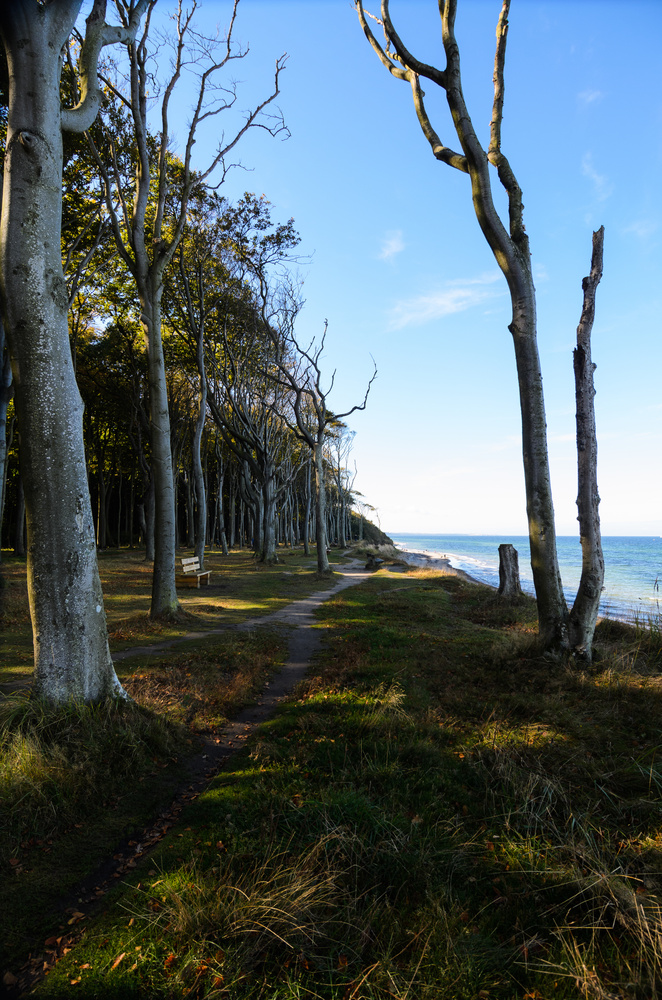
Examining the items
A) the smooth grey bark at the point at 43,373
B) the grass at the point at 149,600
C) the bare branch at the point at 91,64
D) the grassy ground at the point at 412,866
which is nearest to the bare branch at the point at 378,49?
the bare branch at the point at 91,64

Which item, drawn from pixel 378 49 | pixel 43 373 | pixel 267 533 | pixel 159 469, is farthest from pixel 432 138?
pixel 267 533

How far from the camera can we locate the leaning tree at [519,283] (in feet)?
21.7

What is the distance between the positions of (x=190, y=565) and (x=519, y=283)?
13164 mm

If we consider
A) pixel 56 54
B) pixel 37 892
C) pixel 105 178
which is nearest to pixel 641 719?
pixel 37 892

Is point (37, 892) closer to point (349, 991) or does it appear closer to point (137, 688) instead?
point (349, 991)

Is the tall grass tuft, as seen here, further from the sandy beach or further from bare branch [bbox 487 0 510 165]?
the sandy beach

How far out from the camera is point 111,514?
4741 centimetres

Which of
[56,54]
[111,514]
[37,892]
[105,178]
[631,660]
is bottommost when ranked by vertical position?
[37,892]

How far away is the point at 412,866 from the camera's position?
299 centimetres

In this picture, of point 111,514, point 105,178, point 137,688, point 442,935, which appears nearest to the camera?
point 442,935

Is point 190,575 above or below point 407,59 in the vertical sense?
below

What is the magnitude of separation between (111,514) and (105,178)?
41856 millimetres

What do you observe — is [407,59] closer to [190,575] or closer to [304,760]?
[304,760]

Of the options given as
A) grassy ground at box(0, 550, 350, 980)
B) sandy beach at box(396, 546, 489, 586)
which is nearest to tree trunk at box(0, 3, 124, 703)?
grassy ground at box(0, 550, 350, 980)
